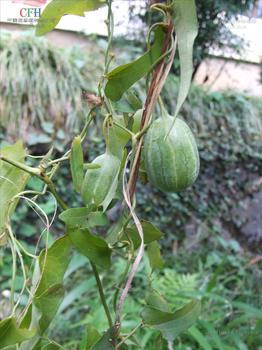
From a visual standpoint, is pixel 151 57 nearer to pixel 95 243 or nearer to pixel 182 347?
pixel 95 243

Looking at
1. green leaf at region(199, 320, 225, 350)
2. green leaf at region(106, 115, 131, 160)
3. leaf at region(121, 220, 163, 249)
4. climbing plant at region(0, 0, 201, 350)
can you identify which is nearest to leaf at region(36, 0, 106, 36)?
climbing plant at region(0, 0, 201, 350)

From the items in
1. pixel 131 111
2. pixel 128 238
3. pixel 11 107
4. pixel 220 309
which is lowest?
pixel 220 309

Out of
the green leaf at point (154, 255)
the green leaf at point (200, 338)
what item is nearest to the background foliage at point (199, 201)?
the green leaf at point (200, 338)

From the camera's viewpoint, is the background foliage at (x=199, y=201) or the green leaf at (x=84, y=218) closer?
the green leaf at (x=84, y=218)

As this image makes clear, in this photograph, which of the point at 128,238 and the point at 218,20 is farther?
the point at 218,20

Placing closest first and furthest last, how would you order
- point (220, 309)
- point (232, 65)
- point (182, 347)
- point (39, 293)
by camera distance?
point (39, 293), point (182, 347), point (220, 309), point (232, 65)

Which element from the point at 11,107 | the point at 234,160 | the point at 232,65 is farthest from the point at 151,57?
the point at 232,65

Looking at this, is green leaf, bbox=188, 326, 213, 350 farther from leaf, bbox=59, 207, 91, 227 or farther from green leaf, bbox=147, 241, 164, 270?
leaf, bbox=59, 207, 91, 227

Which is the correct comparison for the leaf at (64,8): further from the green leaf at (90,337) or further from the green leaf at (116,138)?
the green leaf at (90,337)
